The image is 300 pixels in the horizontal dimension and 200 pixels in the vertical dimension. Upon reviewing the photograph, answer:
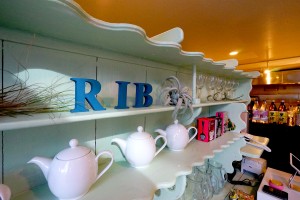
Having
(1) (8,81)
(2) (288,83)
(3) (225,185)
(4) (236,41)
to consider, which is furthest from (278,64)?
(1) (8,81)

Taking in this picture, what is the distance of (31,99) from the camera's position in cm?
48

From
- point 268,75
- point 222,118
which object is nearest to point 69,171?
point 222,118

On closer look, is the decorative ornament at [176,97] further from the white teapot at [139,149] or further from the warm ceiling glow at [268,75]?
the warm ceiling glow at [268,75]

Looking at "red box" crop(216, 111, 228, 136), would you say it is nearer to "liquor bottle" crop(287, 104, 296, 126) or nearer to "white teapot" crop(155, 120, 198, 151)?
"white teapot" crop(155, 120, 198, 151)

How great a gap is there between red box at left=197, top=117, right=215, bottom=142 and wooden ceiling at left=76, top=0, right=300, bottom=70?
0.80 meters

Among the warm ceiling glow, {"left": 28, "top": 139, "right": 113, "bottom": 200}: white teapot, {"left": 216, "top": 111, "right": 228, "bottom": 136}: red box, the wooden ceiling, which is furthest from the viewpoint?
the warm ceiling glow

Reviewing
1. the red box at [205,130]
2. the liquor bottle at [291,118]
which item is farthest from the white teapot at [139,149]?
the liquor bottle at [291,118]

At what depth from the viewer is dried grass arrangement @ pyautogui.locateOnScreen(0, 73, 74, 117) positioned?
398 mm

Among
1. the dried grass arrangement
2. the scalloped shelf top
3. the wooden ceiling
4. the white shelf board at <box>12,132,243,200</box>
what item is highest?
the wooden ceiling

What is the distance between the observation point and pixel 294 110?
284cm

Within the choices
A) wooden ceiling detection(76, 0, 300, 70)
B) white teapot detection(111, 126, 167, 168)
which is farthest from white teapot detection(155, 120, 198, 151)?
wooden ceiling detection(76, 0, 300, 70)

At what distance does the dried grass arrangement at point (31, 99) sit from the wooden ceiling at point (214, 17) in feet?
2.46

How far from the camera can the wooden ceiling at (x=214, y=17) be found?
99 centimetres

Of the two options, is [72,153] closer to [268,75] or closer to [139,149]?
[139,149]
